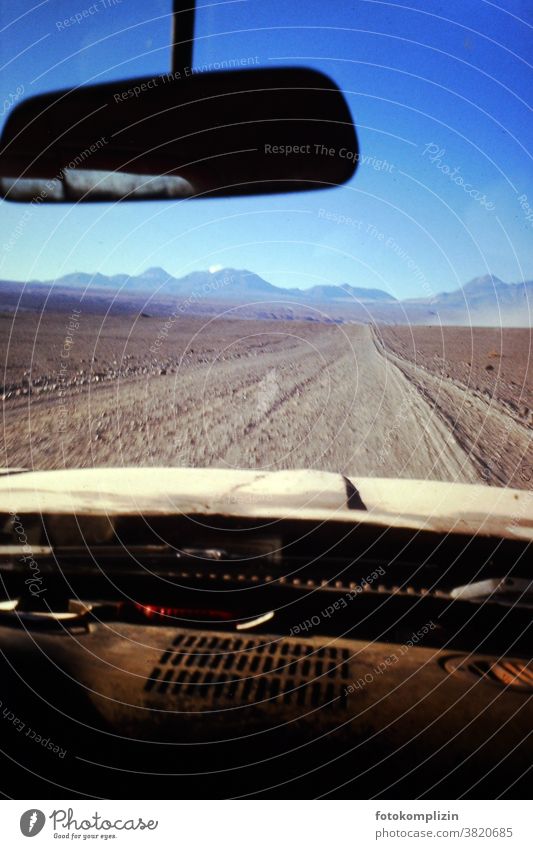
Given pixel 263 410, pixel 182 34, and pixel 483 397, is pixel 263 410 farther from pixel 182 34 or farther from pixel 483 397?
pixel 182 34

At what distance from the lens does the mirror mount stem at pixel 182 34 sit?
2.34 m

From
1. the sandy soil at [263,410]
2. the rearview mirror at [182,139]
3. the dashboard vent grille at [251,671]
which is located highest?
the rearview mirror at [182,139]

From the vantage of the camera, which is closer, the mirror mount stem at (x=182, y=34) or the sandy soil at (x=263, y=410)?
the mirror mount stem at (x=182, y=34)

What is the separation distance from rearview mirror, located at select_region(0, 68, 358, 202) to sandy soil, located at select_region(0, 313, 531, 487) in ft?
6.69

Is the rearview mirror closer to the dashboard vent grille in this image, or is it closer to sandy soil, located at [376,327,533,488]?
the dashboard vent grille

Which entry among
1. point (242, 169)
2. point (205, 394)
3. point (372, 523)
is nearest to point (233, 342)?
point (205, 394)

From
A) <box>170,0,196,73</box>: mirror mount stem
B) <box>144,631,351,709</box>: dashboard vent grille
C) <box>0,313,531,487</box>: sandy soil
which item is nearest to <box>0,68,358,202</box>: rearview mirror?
<box>170,0,196,73</box>: mirror mount stem

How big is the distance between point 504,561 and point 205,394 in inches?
218

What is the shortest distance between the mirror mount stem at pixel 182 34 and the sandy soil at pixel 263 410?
254 cm

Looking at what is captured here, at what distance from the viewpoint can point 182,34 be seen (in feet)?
7.81

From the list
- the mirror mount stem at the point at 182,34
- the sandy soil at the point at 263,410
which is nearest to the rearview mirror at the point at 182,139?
the mirror mount stem at the point at 182,34

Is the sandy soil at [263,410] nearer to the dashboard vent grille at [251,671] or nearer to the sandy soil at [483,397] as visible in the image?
the sandy soil at [483,397]

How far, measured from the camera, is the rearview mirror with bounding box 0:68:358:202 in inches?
97.2
